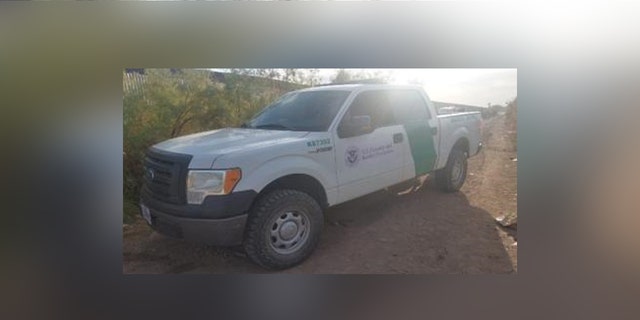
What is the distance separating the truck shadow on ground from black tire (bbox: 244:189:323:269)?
11cm

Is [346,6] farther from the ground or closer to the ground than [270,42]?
farther from the ground

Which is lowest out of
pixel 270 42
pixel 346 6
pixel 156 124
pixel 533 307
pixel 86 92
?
pixel 533 307

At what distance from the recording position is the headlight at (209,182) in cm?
345

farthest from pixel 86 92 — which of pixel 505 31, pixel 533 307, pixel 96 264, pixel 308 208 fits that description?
pixel 533 307

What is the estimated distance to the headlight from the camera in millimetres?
3445

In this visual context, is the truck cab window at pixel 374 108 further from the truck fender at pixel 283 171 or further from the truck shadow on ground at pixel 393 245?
the truck shadow on ground at pixel 393 245

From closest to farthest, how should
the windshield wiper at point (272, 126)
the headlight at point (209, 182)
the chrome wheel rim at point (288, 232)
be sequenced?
the headlight at point (209, 182)
the chrome wheel rim at point (288, 232)
the windshield wiper at point (272, 126)

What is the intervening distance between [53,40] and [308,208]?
268cm

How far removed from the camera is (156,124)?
3.68 meters

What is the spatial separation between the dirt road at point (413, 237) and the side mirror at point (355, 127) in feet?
1.92

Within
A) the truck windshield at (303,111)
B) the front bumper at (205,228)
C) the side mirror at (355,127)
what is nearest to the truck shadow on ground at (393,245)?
the front bumper at (205,228)

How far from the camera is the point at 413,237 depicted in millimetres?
3824

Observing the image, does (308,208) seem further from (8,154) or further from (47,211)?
(8,154)

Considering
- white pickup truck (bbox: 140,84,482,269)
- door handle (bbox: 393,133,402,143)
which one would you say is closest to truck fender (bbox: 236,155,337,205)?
white pickup truck (bbox: 140,84,482,269)
